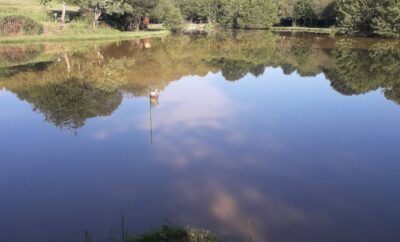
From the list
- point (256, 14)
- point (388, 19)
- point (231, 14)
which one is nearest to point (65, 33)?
point (388, 19)

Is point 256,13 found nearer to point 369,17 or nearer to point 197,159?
point 369,17

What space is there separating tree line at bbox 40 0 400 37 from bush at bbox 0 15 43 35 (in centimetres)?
562

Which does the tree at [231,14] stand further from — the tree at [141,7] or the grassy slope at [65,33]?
the grassy slope at [65,33]

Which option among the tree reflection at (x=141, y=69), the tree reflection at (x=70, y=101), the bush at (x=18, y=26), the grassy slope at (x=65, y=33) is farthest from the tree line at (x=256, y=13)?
the tree reflection at (x=70, y=101)

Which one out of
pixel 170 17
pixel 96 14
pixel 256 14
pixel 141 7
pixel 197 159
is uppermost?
pixel 141 7

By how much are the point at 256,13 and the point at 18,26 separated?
57.1 meters

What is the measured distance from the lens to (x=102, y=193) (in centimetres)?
1176

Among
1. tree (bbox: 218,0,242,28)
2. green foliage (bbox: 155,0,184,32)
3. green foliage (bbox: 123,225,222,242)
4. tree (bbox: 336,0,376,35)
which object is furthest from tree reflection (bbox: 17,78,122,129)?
tree (bbox: 218,0,242,28)

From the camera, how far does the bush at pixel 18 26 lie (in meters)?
48.5

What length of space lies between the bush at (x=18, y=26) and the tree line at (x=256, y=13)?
5.62 m

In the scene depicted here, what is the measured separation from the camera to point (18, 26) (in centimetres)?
4931

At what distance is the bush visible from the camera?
48.5 m

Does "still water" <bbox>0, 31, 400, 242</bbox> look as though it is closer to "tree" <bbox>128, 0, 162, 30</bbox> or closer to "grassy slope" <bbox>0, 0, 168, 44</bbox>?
"grassy slope" <bbox>0, 0, 168, 44</bbox>

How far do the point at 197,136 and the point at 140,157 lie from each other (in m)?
2.92
